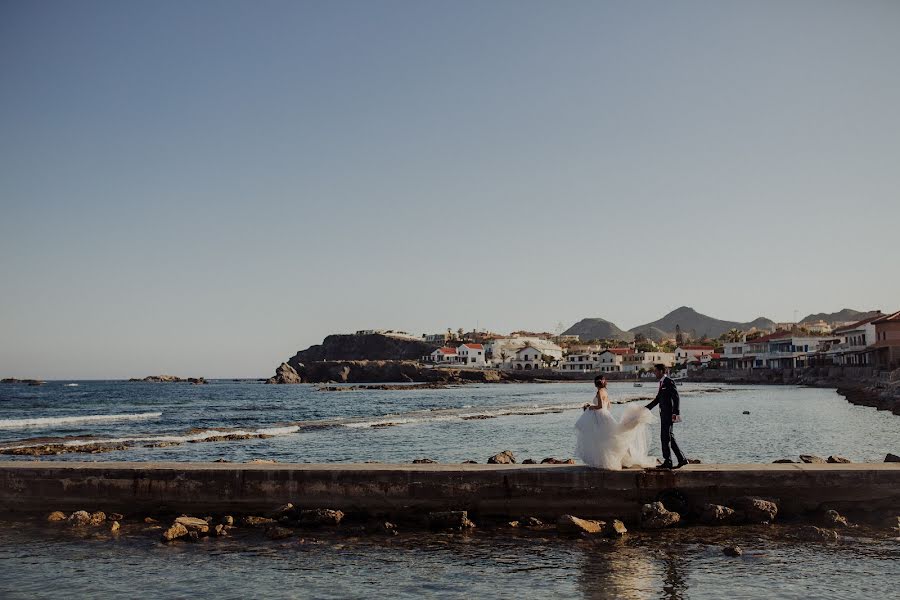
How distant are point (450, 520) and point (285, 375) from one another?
176034 mm

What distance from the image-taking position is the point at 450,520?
1173 centimetres

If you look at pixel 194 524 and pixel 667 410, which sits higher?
pixel 667 410

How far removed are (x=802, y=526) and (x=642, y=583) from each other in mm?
3860

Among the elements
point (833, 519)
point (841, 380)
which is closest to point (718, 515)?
point (833, 519)

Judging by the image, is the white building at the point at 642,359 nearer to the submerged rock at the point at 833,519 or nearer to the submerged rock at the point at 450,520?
the submerged rock at the point at 833,519

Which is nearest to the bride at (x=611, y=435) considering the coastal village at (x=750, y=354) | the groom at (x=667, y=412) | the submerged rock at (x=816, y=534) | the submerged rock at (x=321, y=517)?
the groom at (x=667, y=412)

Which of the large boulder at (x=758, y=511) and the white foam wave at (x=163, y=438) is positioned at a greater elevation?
the large boulder at (x=758, y=511)

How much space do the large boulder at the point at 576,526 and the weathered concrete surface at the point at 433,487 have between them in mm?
471

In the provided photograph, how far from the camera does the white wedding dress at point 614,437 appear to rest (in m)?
12.0

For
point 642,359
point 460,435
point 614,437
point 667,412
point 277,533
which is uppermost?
point 642,359

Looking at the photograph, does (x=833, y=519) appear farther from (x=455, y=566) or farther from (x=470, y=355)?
(x=470, y=355)

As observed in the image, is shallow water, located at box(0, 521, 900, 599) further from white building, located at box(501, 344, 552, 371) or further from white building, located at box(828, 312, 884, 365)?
white building, located at box(501, 344, 552, 371)

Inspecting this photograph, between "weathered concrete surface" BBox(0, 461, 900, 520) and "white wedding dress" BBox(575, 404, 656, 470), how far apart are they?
29cm

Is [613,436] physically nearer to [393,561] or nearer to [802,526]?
[802,526]
